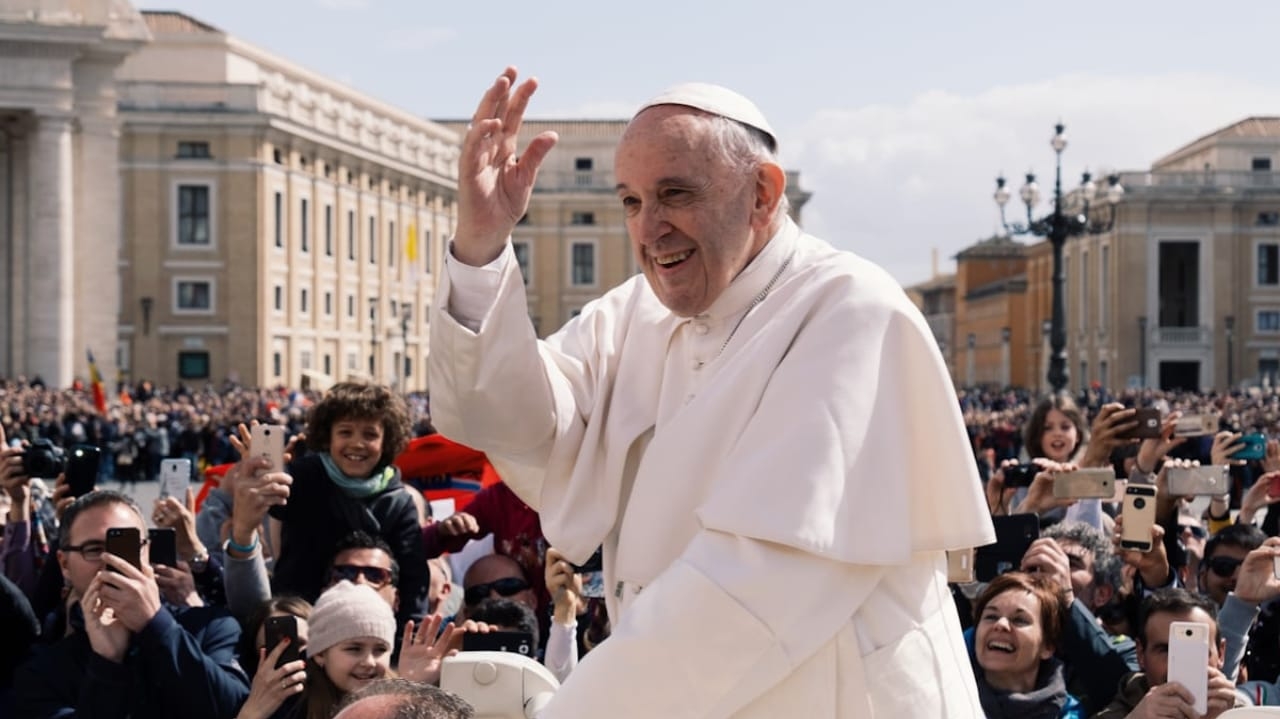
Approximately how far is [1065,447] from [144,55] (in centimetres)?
6206

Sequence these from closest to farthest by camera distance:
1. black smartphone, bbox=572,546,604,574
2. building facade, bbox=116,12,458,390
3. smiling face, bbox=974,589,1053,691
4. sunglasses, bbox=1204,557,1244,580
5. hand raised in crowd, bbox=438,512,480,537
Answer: smiling face, bbox=974,589,1053,691 → black smartphone, bbox=572,546,604,574 → sunglasses, bbox=1204,557,1244,580 → hand raised in crowd, bbox=438,512,480,537 → building facade, bbox=116,12,458,390

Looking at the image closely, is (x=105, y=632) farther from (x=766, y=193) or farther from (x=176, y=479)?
(x=766, y=193)

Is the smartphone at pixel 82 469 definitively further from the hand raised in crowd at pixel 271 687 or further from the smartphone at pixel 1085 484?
the smartphone at pixel 1085 484

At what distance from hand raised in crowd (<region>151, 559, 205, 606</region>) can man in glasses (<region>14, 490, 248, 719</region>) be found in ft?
0.75

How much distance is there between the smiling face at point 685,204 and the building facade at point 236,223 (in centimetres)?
5418

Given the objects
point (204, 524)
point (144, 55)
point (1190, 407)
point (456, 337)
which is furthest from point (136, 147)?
point (456, 337)

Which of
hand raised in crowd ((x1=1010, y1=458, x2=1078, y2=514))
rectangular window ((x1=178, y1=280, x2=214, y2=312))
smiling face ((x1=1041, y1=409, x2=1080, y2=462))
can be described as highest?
rectangular window ((x1=178, y1=280, x2=214, y2=312))

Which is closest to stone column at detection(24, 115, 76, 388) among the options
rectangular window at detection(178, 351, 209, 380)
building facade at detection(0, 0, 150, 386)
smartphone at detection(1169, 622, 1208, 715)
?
building facade at detection(0, 0, 150, 386)

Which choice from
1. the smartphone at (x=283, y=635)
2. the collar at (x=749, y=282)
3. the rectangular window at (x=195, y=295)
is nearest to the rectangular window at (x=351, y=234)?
the rectangular window at (x=195, y=295)

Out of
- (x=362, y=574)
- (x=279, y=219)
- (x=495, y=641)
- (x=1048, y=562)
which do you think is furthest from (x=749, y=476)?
(x=279, y=219)

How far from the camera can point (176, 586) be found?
561 cm

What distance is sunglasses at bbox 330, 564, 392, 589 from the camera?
600 cm

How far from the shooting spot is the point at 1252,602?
5.76m

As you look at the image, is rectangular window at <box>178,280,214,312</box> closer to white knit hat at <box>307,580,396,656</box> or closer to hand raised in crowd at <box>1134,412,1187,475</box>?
hand raised in crowd at <box>1134,412,1187,475</box>
